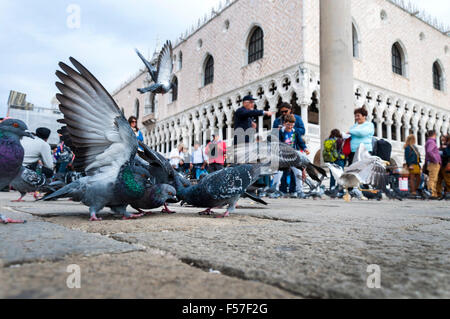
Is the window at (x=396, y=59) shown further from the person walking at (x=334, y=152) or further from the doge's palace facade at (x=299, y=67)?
the person walking at (x=334, y=152)

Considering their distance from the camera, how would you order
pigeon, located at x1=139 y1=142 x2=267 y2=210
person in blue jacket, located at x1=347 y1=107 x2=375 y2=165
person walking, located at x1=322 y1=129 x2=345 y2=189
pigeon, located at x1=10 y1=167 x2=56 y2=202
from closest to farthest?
pigeon, located at x1=139 y1=142 x2=267 y2=210 < pigeon, located at x1=10 y1=167 x2=56 y2=202 < person in blue jacket, located at x1=347 y1=107 x2=375 y2=165 < person walking, located at x1=322 y1=129 x2=345 y2=189

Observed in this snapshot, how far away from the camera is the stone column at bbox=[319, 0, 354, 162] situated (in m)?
8.27

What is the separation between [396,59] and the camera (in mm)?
21781

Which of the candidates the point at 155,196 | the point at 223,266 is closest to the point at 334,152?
the point at 155,196

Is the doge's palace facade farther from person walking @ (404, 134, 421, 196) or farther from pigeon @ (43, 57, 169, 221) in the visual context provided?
pigeon @ (43, 57, 169, 221)

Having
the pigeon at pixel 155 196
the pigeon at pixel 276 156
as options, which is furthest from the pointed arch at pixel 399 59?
the pigeon at pixel 155 196

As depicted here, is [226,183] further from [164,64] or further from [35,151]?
[164,64]

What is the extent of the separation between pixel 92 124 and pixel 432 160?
8164 mm

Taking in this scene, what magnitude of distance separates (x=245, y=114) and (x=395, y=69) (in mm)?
21419

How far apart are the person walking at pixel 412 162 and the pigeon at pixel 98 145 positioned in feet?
25.8

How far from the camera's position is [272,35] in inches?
684

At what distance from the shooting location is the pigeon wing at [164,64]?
7.54 m

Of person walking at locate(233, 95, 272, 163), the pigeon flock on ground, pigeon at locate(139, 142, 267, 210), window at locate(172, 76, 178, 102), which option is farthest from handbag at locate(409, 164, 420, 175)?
window at locate(172, 76, 178, 102)

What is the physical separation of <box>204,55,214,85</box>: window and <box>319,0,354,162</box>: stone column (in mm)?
15113
